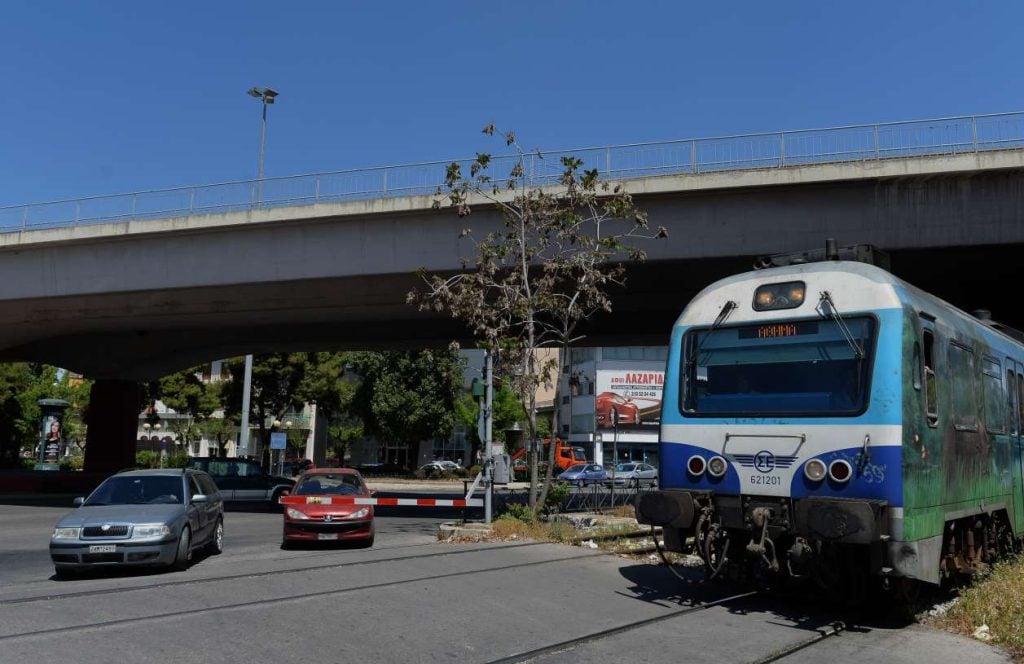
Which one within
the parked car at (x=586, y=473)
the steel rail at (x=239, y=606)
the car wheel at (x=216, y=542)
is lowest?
the parked car at (x=586, y=473)

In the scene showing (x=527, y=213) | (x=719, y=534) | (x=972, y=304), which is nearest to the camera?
(x=719, y=534)

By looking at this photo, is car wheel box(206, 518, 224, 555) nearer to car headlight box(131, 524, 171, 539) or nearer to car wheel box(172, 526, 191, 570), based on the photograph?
car wheel box(172, 526, 191, 570)

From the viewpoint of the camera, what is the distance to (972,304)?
2314cm

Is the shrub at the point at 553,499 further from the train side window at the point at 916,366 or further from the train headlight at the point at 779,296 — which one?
the train side window at the point at 916,366

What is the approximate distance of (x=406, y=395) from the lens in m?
53.1

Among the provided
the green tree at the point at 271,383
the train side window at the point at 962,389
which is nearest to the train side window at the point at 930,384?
the train side window at the point at 962,389

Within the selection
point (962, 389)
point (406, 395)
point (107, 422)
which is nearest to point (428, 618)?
point (962, 389)

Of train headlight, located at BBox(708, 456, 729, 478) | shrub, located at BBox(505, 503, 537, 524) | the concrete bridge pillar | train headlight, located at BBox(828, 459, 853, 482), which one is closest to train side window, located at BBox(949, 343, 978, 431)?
train headlight, located at BBox(828, 459, 853, 482)

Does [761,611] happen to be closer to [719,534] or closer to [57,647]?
[719,534]

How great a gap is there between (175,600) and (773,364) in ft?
23.1

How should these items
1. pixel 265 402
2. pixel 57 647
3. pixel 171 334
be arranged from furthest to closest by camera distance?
pixel 265 402, pixel 171 334, pixel 57 647

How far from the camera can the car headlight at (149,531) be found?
11.2 metres

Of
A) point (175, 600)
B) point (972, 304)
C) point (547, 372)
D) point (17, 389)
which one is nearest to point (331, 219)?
point (547, 372)

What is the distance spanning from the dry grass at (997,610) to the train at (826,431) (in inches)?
15.8
